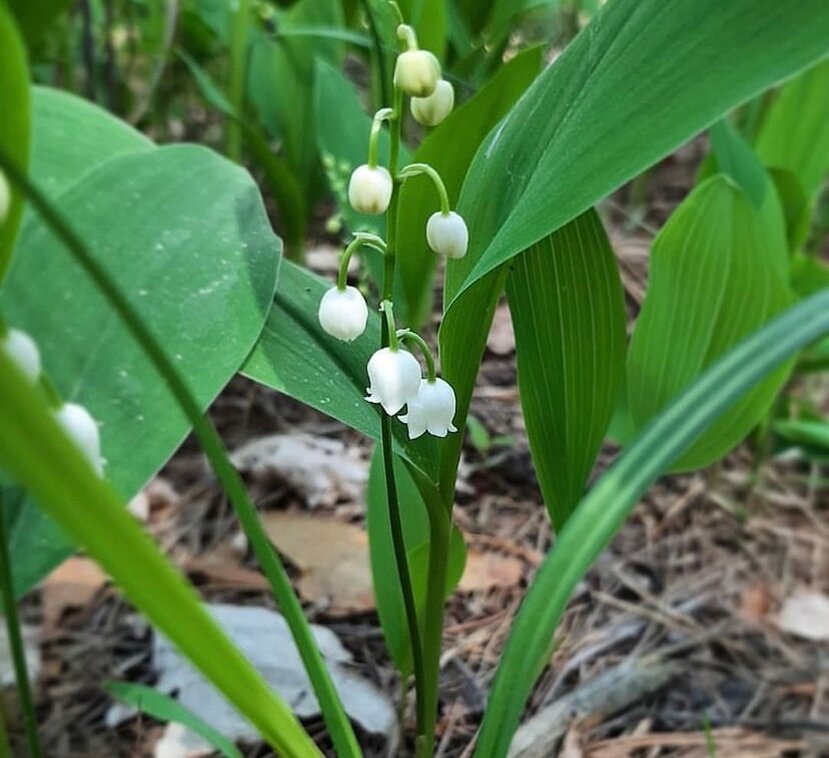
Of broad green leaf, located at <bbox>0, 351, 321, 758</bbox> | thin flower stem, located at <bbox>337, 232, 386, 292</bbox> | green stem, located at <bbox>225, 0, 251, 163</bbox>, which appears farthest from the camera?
green stem, located at <bbox>225, 0, 251, 163</bbox>

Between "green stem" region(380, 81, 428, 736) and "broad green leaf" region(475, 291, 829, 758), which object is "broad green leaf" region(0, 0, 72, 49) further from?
"broad green leaf" region(475, 291, 829, 758)

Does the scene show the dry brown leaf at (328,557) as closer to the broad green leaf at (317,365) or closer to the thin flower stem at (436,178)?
the broad green leaf at (317,365)

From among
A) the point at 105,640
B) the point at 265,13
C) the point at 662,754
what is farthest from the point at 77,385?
the point at 265,13

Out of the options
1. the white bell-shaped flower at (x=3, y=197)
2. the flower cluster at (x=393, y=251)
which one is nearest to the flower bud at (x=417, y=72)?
the flower cluster at (x=393, y=251)

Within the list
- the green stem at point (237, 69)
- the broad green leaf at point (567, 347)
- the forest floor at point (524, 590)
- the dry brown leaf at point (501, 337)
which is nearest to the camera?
the broad green leaf at point (567, 347)

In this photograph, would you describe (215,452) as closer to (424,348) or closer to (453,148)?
(424,348)

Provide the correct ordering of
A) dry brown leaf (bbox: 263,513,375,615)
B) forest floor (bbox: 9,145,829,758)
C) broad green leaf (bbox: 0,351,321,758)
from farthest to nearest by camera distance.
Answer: dry brown leaf (bbox: 263,513,375,615) < forest floor (bbox: 9,145,829,758) < broad green leaf (bbox: 0,351,321,758)

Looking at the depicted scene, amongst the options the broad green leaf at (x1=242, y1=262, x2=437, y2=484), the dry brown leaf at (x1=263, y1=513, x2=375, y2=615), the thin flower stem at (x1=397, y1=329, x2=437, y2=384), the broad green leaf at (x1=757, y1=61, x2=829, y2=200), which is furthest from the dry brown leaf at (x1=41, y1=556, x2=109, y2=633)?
the broad green leaf at (x1=757, y1=61, x2=829, y2=200)
